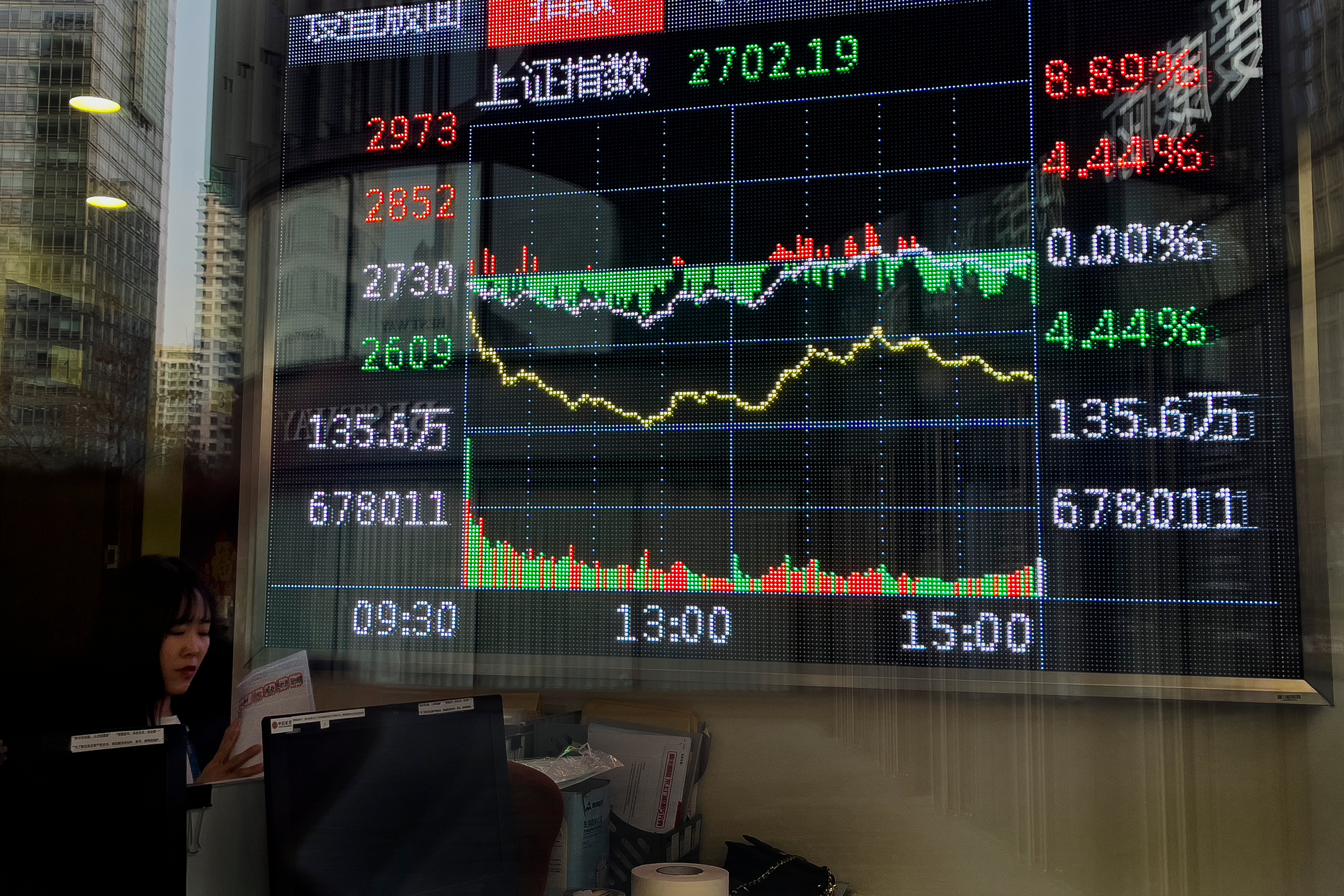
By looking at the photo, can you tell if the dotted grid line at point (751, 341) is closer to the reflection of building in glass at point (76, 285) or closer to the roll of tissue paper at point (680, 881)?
the reflection of building in glass at point (76, 285)

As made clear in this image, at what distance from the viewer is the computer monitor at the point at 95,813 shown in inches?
47.1

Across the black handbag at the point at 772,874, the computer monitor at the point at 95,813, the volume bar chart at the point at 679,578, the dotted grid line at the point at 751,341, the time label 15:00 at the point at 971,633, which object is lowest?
the black handbag at the point at 772,874

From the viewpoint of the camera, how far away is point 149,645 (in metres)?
1.93

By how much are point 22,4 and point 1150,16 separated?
A: 2.15 meters

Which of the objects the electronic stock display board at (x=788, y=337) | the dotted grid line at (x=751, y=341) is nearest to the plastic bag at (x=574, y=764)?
the electronic stock display board at (x=788, y=337)

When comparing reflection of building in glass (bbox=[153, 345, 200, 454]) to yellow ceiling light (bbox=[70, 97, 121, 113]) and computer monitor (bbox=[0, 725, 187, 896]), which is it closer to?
yellow ceiling light (bbox=[70, 97, 121, 113])

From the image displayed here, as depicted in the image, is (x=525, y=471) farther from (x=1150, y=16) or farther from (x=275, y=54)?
(x=1150, y=16)

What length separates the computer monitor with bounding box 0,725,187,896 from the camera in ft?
3.92

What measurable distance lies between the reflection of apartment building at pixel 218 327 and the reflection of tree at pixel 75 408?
13cm

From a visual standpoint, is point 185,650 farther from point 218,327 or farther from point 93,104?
point 93,104

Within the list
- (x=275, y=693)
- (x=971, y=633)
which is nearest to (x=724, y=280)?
(x=971, y=633)

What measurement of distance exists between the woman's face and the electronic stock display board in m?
0.15

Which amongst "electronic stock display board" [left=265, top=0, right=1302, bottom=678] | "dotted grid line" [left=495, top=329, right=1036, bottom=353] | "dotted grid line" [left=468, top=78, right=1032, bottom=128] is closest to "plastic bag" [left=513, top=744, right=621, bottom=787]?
"electronic stock display board" [left=265, top=0, right=1302, bottom=678]

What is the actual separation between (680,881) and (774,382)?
0.90 m
